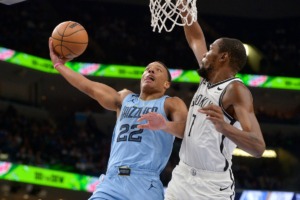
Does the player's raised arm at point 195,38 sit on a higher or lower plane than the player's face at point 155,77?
higher

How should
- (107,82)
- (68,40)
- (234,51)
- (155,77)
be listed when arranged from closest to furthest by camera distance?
(234,51)
(155,77)
(68,40)
(107,82)

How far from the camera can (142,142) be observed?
4.11 m

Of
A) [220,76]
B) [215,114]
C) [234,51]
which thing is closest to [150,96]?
[220,76]

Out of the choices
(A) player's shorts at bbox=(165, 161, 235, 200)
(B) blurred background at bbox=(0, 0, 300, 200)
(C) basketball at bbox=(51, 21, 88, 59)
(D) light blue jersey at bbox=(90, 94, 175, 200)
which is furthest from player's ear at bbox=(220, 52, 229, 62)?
(B) blurred background at bbox=(0, 0, 300, 200)

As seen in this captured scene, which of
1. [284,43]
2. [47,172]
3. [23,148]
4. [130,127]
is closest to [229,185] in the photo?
[130,127]

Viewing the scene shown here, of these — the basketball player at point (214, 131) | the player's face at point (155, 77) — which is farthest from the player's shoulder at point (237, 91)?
the player's face at point (155, 77)

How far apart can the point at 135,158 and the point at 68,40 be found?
1.19 metres

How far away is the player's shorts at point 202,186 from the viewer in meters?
3.71

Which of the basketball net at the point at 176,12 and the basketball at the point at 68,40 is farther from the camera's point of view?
the basketball at the point at 68,40

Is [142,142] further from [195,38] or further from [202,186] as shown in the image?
[195,38]

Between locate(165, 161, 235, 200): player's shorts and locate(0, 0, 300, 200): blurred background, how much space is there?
1091 cm

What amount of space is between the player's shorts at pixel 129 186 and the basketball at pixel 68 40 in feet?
3.70

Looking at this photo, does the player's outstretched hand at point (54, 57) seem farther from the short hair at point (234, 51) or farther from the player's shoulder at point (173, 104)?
the short hair at point (234, 51)

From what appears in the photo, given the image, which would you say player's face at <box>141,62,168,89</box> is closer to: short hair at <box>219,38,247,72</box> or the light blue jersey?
the light blue jersey
